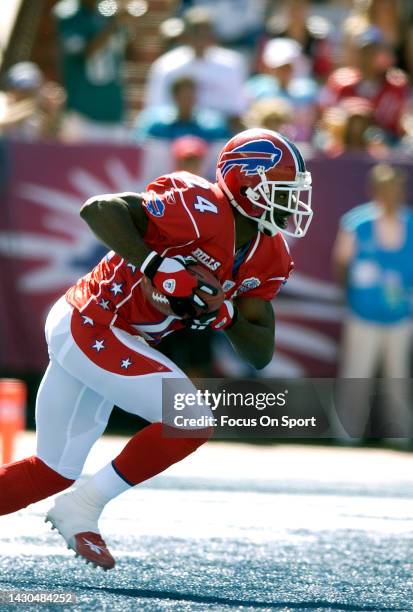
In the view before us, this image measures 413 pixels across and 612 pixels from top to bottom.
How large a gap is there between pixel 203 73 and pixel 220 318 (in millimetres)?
4498

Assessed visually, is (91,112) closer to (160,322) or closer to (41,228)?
(41,228)

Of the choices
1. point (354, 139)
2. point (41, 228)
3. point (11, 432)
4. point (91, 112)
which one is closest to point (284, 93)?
point (354, 139)

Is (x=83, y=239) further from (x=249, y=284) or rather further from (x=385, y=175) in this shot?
(x=249, y=284)

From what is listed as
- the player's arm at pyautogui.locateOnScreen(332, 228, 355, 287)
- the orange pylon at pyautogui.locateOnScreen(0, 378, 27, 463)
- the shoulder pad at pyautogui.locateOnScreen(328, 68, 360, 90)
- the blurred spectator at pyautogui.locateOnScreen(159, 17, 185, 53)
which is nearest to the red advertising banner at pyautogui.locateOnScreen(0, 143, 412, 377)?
the player's arm at pyautogui.locateOnScreen(332, 228, 355, 287)

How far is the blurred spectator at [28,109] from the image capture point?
8430mm

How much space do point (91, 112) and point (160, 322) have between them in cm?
463

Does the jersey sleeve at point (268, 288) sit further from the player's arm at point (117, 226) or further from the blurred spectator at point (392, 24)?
the blurred spectator at point (392, 24)

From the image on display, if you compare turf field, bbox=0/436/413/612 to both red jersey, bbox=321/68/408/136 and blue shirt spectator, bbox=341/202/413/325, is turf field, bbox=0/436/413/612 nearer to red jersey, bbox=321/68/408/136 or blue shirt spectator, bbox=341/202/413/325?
blue shirt spectator, bbox=341/202/413/325

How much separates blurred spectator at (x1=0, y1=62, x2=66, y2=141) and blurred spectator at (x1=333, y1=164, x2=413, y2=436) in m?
2.08

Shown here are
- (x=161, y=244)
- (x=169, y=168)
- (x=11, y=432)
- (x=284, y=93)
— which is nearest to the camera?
(x=161, y=244)

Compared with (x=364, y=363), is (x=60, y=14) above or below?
above

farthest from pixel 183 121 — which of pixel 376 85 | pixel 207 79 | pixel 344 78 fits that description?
pixel 376 85

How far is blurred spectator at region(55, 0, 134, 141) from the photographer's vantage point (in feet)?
28.3

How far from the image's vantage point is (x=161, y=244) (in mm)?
4168
